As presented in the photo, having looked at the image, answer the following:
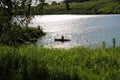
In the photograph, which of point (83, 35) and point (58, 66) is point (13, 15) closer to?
point (58, 66)

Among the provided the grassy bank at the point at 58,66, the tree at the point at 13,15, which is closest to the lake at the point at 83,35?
the tree at the point at 13,15

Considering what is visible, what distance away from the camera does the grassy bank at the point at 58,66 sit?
669 inches

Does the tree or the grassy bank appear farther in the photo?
the tree

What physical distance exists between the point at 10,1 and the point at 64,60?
5.72 m

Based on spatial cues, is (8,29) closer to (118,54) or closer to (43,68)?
(43,68)

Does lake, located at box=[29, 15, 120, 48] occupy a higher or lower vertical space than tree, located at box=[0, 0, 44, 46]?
lower

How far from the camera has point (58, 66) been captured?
739 inches

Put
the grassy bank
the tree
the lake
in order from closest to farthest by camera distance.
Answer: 1. the grassy bank
2. the tree
3. the lake

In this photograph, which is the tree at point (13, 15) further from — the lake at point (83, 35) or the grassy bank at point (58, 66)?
the lake at point (83, 35)

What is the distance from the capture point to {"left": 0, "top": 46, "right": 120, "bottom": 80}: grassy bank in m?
17.0

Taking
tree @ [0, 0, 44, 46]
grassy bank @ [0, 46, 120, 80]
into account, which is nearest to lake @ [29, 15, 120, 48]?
tree @ [0, 0, 44, 46]

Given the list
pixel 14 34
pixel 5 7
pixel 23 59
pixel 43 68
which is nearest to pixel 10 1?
pixel 5 7

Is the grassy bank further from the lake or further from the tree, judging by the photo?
the lake

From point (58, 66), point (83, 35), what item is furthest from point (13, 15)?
point (83, 35)
